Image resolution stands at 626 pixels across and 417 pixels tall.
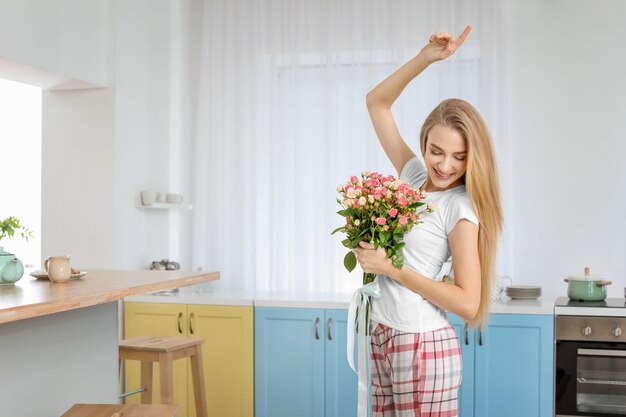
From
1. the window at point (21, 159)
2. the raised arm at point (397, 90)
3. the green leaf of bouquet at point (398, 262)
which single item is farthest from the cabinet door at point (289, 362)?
the window at point (21, 159)

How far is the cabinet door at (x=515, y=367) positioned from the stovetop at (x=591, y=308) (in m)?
0.09

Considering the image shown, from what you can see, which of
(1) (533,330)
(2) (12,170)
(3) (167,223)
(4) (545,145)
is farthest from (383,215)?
(2) (12,170)

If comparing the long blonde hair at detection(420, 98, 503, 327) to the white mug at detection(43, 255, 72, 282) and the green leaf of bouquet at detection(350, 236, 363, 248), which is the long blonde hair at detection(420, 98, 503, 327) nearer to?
the green leaf of bouquet at detection(350, 236, 363, 248)

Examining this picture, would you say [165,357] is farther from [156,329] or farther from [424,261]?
[424,261]

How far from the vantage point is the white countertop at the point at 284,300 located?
4125 millimetres

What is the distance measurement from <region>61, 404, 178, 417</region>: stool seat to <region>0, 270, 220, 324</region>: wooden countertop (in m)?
0.38

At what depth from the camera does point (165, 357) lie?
3.67 m

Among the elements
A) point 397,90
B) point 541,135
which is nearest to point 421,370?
point 397,90

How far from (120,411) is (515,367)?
2.42 m

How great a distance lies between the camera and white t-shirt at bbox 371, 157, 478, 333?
7.14 feet

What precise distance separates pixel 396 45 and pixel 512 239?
148 cm

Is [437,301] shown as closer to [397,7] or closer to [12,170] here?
[397,7]

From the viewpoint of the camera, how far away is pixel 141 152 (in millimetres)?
4879

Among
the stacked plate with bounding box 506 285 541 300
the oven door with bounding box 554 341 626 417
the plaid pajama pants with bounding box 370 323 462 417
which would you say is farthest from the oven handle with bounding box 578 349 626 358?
the plaid pajama pants with bounding box 370 323 462 417
